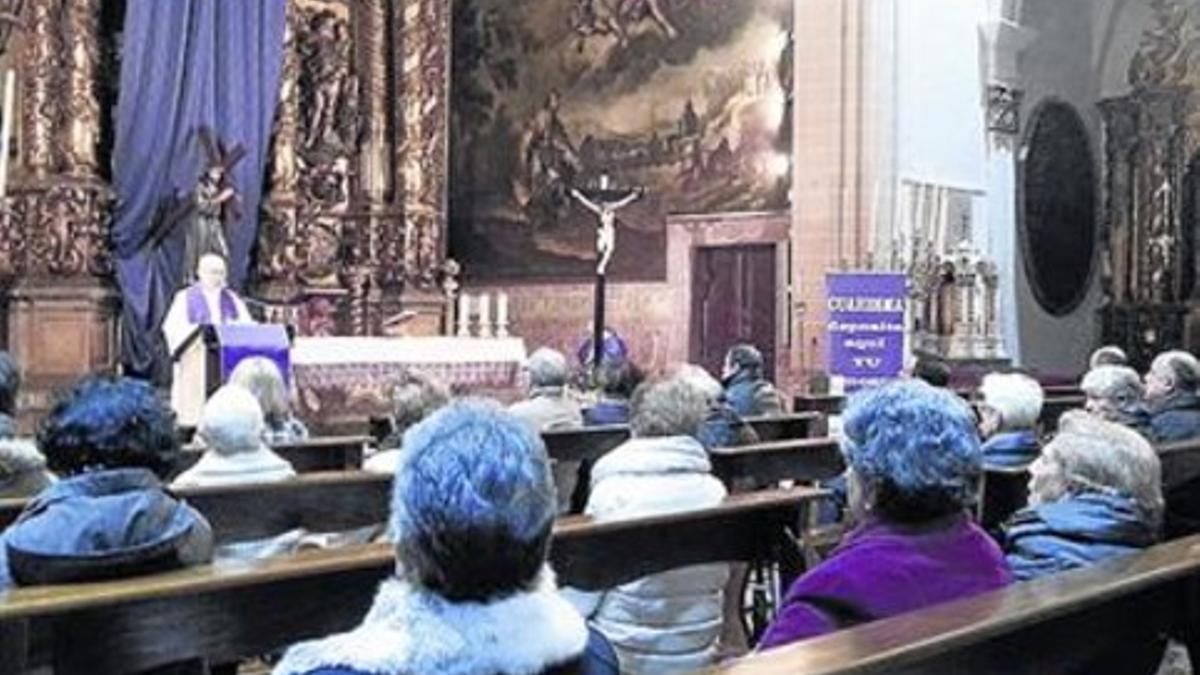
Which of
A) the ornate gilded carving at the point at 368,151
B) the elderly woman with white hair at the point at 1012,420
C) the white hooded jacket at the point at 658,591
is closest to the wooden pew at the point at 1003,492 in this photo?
the elderly woman with white hair at the point at 1012,420

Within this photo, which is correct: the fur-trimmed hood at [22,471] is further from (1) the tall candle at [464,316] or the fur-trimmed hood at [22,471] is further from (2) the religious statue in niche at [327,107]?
(2) the religious statue in niche at [327,107]

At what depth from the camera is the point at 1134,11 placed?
63.5ft

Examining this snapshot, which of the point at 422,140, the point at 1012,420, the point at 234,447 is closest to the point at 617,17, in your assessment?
the point at 422,140

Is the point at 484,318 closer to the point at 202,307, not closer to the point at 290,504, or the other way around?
the point at 202,307

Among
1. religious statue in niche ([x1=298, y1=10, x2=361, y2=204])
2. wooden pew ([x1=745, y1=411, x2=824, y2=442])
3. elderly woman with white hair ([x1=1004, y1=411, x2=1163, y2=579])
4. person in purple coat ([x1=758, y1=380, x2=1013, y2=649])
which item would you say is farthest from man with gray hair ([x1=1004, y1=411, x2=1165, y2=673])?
religious statue in niche ([x1=298, y1=10, x2=361, y2=204])

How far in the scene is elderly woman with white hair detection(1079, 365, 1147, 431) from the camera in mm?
6980

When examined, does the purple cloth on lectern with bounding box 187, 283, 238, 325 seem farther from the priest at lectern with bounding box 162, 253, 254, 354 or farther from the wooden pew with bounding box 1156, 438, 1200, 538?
the wooden pew with bounding box 1156, 438, 1200, 538

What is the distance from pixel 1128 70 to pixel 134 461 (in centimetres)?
1741

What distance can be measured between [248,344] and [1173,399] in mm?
5508

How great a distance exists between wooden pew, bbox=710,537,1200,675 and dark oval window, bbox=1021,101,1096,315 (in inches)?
550

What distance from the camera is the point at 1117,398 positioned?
7.02 metres

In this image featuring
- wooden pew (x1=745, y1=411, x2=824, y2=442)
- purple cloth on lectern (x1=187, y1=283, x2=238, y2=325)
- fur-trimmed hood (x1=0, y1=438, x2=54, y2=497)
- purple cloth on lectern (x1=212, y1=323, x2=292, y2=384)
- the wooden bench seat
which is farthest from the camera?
purple cloth on lectern (x1=187, y1=283, x2=238, y2=325)

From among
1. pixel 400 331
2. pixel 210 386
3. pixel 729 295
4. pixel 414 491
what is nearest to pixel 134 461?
pixel 414 491

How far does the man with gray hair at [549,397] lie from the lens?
25.7 feet
